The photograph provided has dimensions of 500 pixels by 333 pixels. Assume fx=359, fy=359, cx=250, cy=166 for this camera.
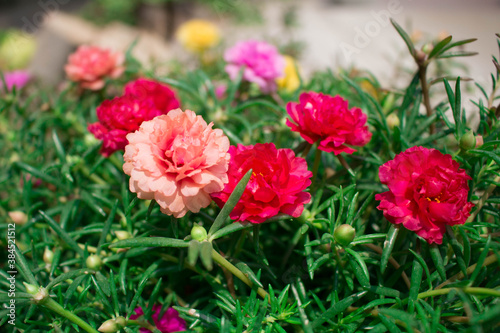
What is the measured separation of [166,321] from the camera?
0.71m

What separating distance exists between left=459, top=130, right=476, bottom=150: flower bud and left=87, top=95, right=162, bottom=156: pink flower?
23.2 inches

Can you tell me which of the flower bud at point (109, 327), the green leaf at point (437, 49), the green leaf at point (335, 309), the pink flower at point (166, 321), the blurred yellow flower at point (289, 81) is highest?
the green leaf at point (437, 49)

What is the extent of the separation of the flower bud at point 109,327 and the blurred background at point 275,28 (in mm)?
1089

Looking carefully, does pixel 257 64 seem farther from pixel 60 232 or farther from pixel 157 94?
pixel 60 232

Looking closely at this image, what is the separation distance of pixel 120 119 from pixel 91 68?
0.62m

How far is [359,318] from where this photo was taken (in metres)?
0.61

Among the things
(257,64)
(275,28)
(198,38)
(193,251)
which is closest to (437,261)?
(193,251)

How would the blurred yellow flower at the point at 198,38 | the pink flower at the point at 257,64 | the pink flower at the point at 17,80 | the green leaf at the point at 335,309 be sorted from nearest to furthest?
the green leaf at the point at 335,309, the pink flower at the point at 257,64, the pink flower at the point at 17,80, the blurred yellow flower at the point at 198,38

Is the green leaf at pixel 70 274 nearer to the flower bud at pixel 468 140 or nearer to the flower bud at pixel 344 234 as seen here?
the flower bud at pixel 344 234

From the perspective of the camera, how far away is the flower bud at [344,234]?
1.87 feet

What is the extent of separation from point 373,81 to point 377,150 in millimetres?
232

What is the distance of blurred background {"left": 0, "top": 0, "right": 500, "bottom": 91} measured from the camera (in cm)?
234

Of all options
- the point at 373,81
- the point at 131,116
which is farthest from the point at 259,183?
the point at 373,81

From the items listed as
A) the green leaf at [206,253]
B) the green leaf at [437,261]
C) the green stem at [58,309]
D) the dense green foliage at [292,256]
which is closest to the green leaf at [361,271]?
the dense green foliage at [292,256]
